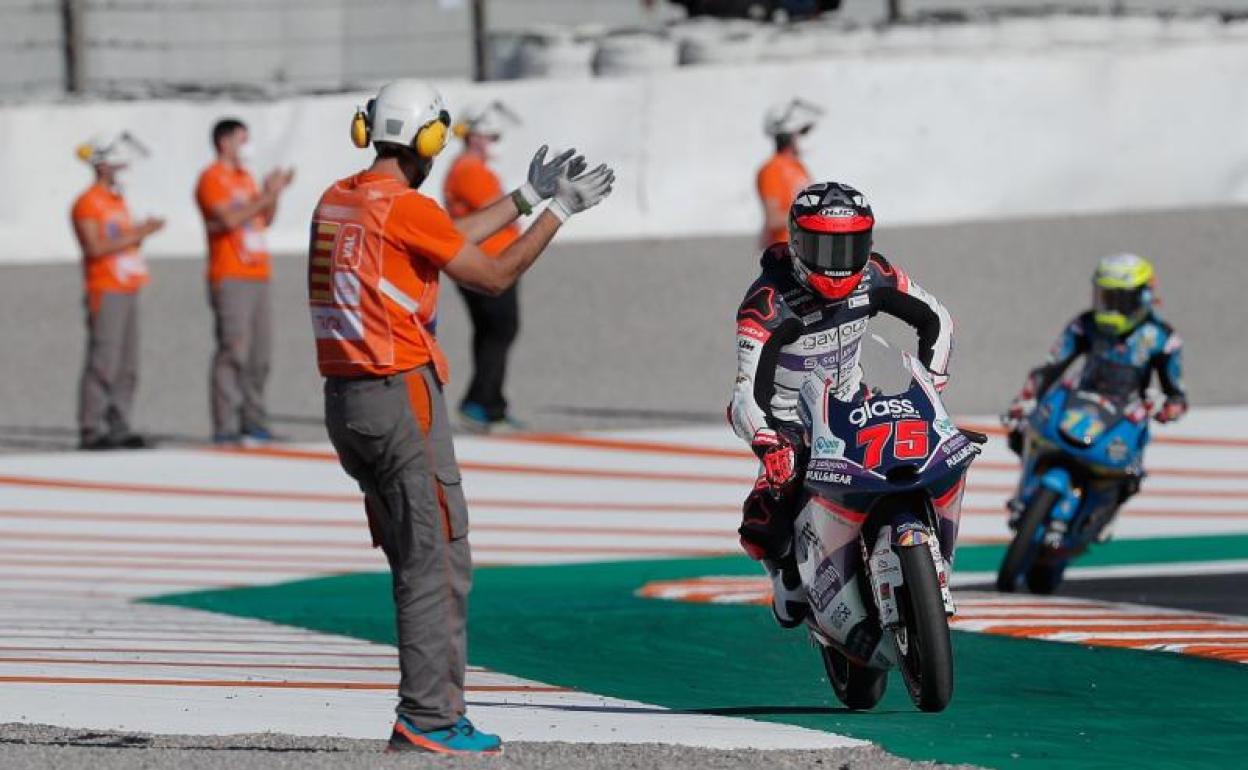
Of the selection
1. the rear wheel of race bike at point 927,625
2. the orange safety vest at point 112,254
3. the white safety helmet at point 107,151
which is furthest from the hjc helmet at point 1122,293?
the white safety helmet at point 107,151

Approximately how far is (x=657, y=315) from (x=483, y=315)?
3.33 metres

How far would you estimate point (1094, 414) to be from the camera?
457 inches

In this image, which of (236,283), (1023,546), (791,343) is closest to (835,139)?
(236,283)

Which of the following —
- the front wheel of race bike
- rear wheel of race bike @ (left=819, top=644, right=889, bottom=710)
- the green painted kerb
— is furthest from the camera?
the front wheel of race bike

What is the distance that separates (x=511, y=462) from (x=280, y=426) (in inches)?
94.6

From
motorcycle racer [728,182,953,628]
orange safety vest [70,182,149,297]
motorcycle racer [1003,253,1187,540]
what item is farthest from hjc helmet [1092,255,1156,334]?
orange safety vest [70,182,149,297]

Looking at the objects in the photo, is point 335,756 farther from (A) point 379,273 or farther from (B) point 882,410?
(B) point 882,410

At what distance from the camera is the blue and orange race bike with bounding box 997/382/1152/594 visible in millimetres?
11336

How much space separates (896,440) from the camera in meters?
7.62

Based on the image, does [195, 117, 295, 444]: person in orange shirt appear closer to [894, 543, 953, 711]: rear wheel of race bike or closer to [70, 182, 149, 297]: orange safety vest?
[70, 182, 149, 297]: orange safety vest

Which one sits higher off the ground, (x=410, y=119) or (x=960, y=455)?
(x=410, y=119)

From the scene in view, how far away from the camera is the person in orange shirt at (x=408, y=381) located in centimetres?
692

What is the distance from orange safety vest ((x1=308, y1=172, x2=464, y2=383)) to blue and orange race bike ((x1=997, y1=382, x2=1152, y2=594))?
4904mm

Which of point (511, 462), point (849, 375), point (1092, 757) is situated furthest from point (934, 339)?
point (511, 462)
